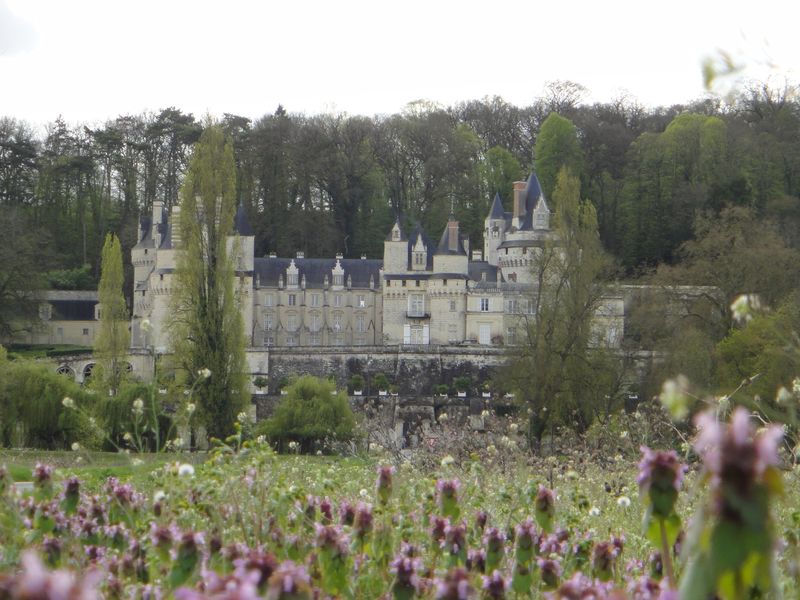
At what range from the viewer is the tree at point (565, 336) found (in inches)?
1157

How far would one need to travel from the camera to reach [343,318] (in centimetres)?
5191

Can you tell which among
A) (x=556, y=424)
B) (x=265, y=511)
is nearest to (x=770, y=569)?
(x=265, y=511)

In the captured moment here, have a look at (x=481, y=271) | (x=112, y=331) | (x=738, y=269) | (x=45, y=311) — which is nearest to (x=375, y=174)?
(x=481, y=271)

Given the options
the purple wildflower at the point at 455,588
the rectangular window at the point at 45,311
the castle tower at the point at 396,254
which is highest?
the castle tower at the point at 396,254

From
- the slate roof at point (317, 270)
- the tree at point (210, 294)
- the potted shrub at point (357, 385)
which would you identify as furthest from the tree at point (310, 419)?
the slate roof at point (317, 270)

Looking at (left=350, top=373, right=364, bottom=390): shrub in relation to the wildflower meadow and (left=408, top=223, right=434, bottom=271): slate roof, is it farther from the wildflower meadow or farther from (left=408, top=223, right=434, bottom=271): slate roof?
the wildflower meadow

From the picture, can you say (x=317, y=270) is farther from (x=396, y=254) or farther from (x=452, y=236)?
(x=452, y=236)

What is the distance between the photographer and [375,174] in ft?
198

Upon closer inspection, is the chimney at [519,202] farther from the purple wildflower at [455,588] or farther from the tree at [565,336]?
the purple wildflower at [455,588]

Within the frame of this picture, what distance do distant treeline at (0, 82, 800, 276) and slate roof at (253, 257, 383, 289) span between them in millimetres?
4571

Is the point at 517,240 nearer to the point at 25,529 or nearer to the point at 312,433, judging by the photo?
the point at 312,433

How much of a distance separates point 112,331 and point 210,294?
10.4 meters

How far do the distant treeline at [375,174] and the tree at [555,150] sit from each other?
0.33 feet

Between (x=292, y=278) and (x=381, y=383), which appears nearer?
(x=381, y=383)
